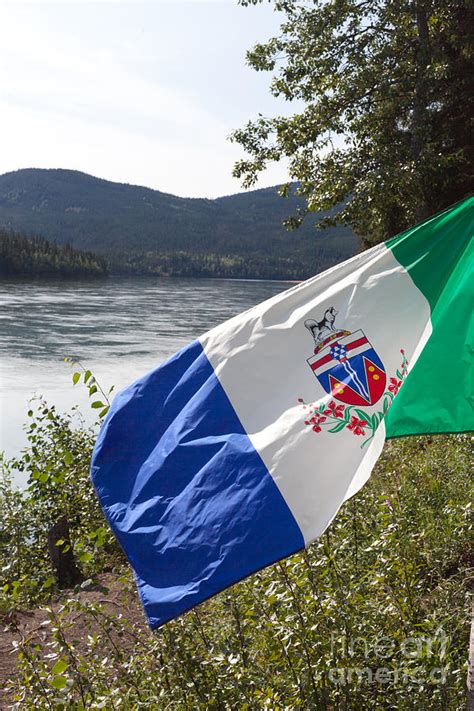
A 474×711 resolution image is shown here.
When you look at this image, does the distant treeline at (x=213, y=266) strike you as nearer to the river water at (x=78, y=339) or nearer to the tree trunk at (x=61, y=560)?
the river water at (x=78, y=339)

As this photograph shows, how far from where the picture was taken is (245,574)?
9.09ft

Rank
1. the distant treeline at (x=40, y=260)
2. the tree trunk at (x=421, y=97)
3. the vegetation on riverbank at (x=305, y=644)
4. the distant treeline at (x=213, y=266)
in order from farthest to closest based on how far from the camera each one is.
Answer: the distant treeline at (x=213, y=266) < the distant treeline at (x=40, y=260) < the tree trunk at (x=421, y=97) < the vegetation on riverbank at (x=305, y=644)

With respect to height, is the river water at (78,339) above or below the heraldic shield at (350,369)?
below

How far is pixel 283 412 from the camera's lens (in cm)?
340

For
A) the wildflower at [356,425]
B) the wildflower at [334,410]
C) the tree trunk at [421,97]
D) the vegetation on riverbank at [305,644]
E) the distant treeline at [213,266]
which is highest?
the tree trunk at [421,97]

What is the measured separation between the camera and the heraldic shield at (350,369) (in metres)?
3.33

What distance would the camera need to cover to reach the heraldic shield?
333 centimetres

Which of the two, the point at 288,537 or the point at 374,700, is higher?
the point at 288,537

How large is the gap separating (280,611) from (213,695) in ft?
1.65

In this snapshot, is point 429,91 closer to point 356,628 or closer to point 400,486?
point 400,486

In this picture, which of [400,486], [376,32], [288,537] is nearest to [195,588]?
[288,537]

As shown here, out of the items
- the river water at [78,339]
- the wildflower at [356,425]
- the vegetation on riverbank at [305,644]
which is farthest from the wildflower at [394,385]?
the river water at [78,339]

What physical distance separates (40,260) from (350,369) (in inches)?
3103

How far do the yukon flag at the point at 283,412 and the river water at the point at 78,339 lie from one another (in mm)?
6497
